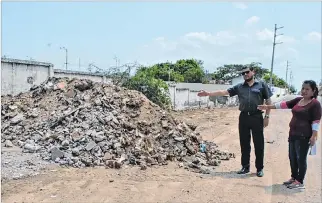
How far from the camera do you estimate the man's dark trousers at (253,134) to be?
5.78 meters

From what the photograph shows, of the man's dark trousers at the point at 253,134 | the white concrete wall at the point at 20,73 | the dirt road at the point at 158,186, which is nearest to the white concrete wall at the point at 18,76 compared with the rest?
the white concrete wall at the point at 20,73

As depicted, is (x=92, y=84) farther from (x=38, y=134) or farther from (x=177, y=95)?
A: (x=177, y=95)

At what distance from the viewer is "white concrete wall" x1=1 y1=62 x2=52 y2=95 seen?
1228 cm

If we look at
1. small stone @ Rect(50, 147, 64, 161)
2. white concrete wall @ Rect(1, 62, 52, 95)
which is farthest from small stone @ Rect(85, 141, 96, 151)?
white concrete wall @ Rect(1, 62, 52, 95)

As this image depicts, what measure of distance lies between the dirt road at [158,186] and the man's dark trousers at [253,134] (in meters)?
0.27

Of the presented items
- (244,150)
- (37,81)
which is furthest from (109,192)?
(37,81)

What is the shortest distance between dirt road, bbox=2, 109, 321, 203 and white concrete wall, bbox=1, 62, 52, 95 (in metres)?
7.08

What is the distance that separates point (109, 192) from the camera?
16.5ft

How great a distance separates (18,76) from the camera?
12.8m

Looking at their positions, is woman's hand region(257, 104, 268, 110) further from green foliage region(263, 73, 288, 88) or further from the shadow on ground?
green foliage region(263, 73, 288, 88)

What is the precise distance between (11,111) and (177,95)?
17352 mm

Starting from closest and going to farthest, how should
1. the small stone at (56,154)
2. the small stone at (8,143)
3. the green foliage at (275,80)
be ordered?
the small stone at (56,154) → the small stone at (8,143) → the green foliage at (275,80)

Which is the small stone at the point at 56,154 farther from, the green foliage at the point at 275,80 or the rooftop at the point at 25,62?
the green foliage at the point at 275,80

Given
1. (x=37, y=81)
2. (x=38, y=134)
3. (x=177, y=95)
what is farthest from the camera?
(x=177, y=95)
